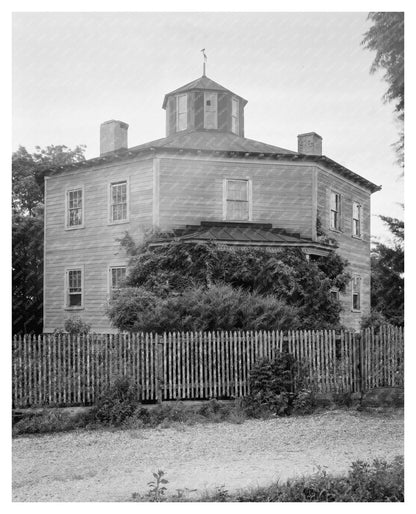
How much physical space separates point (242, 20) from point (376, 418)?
7020mm

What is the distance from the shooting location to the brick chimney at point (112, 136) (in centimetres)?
2269

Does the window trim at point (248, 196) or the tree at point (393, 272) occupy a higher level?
the window trim at point (248, 196)

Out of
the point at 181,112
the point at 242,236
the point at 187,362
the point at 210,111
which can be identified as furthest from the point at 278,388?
the point at 181,112

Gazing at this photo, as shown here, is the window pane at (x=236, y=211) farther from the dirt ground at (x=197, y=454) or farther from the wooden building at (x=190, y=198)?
the dirt ground at (x=197, y=454)

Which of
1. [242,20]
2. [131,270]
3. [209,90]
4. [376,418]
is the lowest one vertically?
[376,418]

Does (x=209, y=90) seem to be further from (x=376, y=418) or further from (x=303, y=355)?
(x=376, y=418)

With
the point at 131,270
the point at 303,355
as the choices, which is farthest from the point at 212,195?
the point at 303,355

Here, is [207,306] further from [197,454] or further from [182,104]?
[182,104]

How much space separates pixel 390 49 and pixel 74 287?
1414 centimetres

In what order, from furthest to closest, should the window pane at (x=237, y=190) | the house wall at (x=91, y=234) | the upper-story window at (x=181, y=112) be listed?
the upper-story window at (x=181, y=112), the window pane at (x=237, y=190), the house wall at (x=91, y=234)

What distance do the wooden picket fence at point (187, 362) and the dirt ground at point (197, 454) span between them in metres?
1.04

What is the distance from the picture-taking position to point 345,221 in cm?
2284

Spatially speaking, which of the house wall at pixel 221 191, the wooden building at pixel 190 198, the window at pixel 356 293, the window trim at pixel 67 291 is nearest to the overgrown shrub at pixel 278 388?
the wooden building at pixel 190 198

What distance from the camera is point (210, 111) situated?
22484 mm
